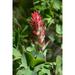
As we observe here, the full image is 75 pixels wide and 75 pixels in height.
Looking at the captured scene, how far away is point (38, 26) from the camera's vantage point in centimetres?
155

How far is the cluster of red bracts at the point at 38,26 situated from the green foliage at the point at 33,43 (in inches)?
0.8

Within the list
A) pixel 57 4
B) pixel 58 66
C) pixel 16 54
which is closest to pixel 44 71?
pixel 58 66

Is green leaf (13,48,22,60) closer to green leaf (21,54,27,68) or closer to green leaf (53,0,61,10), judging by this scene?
green leaf (21,54,27,68)

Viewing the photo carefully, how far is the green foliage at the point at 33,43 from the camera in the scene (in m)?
1.53

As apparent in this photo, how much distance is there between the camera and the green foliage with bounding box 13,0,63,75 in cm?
153

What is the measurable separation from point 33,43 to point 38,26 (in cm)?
10

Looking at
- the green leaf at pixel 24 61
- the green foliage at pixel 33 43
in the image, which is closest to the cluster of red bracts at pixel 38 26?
the green foliage at pixel 33 43

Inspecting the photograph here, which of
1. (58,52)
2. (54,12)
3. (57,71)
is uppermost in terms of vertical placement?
(54,12)

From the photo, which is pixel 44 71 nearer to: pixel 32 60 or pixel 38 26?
pixel 32 60
